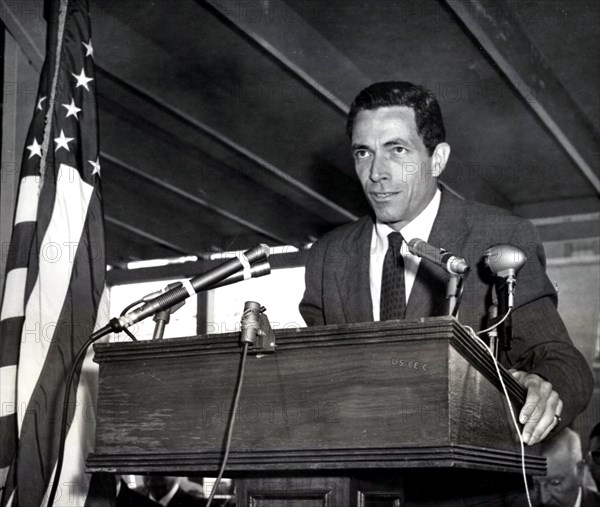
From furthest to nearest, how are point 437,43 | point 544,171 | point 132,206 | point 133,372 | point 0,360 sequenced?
point 132,206 < point 544,171 < point 437,43 < point 0,360 < point 133,372

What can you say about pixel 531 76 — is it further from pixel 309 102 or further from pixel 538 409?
pixel 538 409

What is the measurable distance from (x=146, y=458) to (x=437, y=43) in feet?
13.7

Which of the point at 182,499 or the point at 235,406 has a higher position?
the point at 182,499

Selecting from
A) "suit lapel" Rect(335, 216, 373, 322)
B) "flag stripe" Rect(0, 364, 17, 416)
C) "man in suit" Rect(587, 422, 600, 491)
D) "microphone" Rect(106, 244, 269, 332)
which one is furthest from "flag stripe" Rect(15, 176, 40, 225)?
"man in suit" Rect(587, 422, 600, 491)

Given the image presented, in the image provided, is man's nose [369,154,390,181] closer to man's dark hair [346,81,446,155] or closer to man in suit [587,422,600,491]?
man's dark hair [346,81,446,155]

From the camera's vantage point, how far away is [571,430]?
321 inches

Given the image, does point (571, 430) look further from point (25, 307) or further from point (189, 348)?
point (189, 348)

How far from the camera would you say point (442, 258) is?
5.67 feet

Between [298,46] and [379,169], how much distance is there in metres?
2.73

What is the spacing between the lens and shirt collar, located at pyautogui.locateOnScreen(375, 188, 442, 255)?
2.77 meters

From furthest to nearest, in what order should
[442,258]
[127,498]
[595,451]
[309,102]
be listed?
1. [595,451]
2. [309,102]
3. [127,498]
4. [442,258]

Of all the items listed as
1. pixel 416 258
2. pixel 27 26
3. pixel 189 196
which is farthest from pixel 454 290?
pixel 189 196

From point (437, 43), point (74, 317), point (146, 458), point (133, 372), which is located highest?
point (437, 43)

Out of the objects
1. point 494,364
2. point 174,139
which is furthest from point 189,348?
point 174,139
